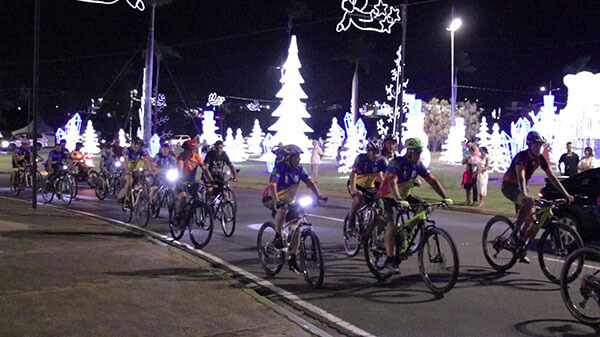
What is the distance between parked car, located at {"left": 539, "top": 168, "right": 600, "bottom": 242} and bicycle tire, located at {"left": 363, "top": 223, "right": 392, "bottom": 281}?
370 cm

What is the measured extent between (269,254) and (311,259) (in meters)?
0.94

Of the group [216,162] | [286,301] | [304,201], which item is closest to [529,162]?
[304,201]

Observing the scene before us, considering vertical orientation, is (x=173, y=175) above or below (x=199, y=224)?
above

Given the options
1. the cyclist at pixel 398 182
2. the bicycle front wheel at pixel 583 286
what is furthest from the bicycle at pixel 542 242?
the cyclist at pixel 398 182

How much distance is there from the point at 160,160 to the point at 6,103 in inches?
3248

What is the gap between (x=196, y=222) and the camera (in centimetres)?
1095

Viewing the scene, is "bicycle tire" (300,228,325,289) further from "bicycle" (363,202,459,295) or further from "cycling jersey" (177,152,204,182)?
"cycling jersey" (177,152,204,182)

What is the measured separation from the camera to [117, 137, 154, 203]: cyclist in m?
14.2

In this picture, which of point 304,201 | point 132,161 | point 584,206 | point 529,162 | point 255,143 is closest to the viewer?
point 304,201

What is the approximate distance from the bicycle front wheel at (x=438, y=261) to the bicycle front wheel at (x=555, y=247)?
1615 mm

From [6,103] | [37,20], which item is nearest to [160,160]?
[37,20]

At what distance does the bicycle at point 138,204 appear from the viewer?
44.5 ft

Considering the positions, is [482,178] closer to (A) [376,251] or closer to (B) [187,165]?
(B) [187,165]

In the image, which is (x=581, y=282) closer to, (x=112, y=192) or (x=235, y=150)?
(x=112, y=192)
